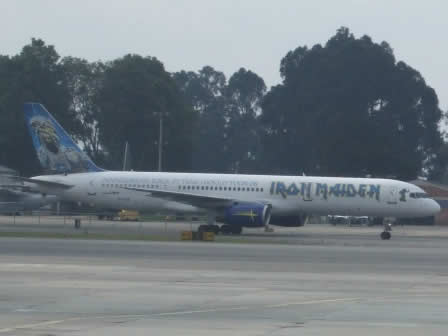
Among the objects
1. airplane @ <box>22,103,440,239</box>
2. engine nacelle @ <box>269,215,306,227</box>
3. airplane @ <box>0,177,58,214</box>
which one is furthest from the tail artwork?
airplane @ <box>0,177,58,214</box>

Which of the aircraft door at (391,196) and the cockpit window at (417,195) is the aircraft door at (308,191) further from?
the cockpit window at (417,195)

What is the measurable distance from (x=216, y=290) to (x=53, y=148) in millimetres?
36967

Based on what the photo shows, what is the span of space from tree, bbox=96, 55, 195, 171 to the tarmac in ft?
221

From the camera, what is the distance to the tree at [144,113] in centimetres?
10731

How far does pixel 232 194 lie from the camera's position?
5634cm

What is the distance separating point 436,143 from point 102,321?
103m

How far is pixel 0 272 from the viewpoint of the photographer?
90.4 ft

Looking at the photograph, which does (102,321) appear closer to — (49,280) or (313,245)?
(49,280)

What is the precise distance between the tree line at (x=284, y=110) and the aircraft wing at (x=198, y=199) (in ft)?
164

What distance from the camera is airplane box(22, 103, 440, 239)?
55000 mm

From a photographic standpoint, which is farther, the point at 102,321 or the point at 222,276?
the point at 222,276

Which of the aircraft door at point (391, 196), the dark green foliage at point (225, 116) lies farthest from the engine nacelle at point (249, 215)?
the dark green foliage at point (225, 116)

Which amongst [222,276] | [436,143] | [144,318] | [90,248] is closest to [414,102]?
[436,143]

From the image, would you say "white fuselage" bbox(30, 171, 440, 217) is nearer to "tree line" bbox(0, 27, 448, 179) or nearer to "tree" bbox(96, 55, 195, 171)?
"tree line" bbox(0, 27, 448, 179)
